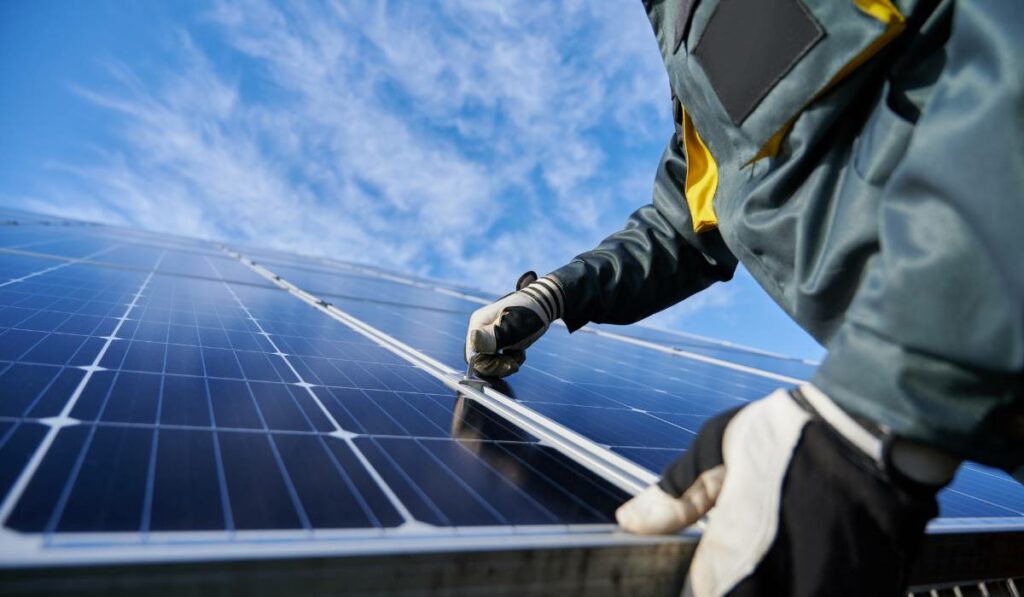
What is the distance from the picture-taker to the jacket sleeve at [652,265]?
2861mm

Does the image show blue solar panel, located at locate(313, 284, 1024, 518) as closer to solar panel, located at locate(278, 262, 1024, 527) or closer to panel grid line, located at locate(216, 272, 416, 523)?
solar panel, located at locate(278, 262, 1024, 527)

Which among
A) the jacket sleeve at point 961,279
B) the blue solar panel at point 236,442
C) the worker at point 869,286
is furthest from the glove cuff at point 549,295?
the jacket sleeve at point 961,279

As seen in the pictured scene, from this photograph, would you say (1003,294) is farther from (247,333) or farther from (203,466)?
(247,333)

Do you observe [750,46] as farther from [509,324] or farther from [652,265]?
[509,324]

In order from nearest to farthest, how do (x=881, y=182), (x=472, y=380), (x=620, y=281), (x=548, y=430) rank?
(x=881, y=182) → (x=548, y=430) → (x=472, y=380) → (x=620, y=281)

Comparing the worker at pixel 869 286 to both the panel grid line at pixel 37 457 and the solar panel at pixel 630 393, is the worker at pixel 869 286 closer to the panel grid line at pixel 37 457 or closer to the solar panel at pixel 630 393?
the solar panel at pixel 630 393

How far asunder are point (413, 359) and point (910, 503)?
2395mm

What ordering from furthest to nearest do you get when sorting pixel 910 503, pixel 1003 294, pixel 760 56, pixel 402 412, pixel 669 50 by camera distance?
1. pixel 669 50
2. pixel 402 412
3. pixel 760 56
4. pixel 910 503
5. pixel 1003 294

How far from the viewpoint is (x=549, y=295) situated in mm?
2820

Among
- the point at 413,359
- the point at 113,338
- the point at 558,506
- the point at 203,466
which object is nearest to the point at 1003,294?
the point at 558,506

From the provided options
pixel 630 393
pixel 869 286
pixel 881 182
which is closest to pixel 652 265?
pixel 630 393

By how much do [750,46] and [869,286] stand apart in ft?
3.24

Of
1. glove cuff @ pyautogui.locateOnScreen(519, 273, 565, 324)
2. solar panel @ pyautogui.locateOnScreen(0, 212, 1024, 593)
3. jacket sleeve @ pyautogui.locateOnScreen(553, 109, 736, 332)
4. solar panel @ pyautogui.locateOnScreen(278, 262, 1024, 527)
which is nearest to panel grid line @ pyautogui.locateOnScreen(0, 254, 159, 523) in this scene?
solar panel @ pyautogui.locateOnScreen(0, 212, 1024, 593)

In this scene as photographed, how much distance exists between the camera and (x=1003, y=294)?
3.18 ft
